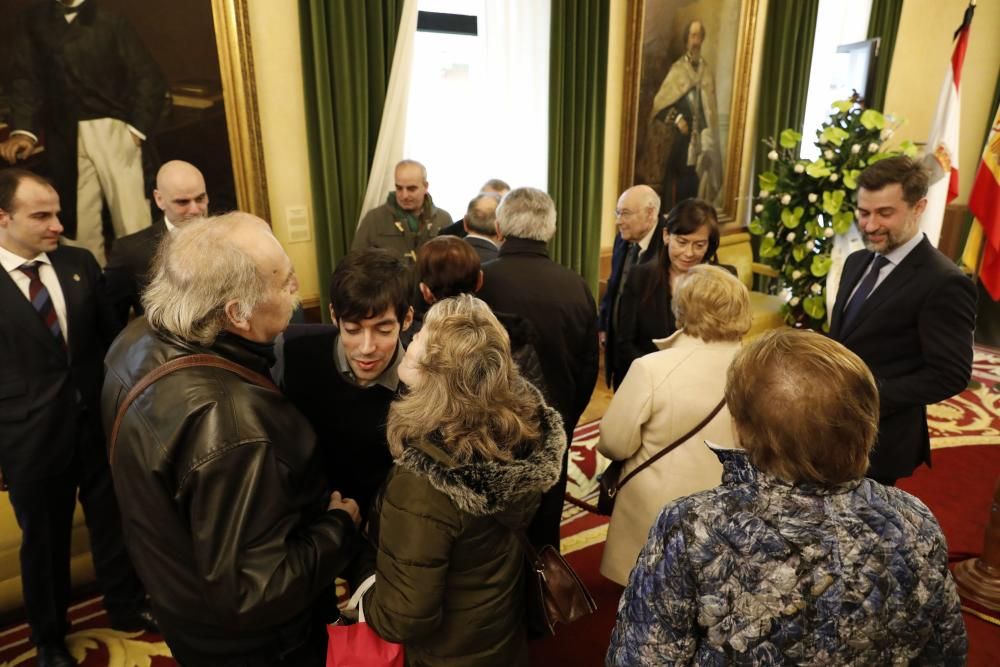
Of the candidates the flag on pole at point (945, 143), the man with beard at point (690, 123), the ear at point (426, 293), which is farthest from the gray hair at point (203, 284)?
the flag on pole at point (945, 143)

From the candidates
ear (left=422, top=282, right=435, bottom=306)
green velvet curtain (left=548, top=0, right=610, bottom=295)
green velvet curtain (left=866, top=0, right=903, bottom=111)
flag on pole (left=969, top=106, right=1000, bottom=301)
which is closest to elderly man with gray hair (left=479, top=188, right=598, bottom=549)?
ear (left=422, top=282, right=435, bottom=306)

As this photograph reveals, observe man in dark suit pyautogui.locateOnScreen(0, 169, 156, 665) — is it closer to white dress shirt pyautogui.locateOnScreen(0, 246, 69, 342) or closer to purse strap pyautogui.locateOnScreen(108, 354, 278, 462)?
white dress shirt pyautogui.locateOnScreen(0, 246, 69, 342)

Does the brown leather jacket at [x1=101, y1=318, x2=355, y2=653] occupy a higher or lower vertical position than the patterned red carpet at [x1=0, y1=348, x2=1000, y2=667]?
higher

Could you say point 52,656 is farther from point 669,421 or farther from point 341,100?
point 341,100

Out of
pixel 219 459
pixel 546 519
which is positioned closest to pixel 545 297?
pixel 546 519

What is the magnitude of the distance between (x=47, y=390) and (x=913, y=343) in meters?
3.04

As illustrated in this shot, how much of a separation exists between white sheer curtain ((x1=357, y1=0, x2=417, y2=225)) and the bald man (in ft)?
4.48

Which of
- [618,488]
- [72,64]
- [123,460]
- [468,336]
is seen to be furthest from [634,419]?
[72,64]

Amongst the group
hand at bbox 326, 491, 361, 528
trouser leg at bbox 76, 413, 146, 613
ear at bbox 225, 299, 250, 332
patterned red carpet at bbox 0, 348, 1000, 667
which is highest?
ear at bbox 225, 299, 250, 332

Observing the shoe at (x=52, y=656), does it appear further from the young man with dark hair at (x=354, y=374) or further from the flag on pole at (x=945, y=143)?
the flag on pole at (x=945, y=143)

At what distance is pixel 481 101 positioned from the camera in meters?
4.92

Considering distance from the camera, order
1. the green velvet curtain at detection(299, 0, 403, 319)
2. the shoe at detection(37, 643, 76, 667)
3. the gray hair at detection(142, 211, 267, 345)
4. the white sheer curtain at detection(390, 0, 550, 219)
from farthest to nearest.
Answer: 1. the white sheer curtain at detection(390, 0, 550, 219)
2. the green velvet curtain at detection(299, 0, 403, 319)
3. the shoe at detection(37, 643, 76, 667)
4. the gray hair at detection(142, 211, 267, 345)

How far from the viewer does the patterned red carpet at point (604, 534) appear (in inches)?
95.2

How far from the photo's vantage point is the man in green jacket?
3916 millimetres
